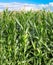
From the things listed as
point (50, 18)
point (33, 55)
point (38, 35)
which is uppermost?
point (50, 18)

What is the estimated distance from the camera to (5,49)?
6555 millimetres

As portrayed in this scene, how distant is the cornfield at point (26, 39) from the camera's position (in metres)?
6.61

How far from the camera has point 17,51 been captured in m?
6.61

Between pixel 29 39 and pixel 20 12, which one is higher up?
pixel 20 12

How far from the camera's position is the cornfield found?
21.7 ft

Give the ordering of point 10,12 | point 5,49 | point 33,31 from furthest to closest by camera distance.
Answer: point 10,12 < point 33,31 < point 5,49

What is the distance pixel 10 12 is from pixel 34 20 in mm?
744

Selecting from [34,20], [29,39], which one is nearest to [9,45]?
[29,39]

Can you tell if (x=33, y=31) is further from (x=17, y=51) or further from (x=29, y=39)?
(x=17, y=51)

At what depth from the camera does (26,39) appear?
6738mm

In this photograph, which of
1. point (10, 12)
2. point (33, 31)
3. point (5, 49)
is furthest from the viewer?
point (10, 12)

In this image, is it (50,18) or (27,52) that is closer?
(27,52)

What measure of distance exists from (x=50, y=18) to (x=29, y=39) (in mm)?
882

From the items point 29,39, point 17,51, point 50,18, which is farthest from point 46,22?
point 17,51
